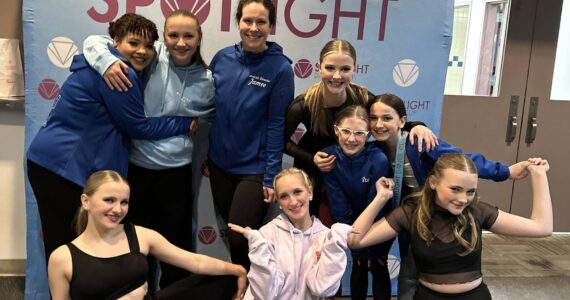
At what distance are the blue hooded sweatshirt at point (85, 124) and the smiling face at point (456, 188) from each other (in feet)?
4.09

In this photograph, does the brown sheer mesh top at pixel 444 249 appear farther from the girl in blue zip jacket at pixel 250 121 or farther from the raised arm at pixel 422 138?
the girl in blue zip jacket at pixel 250 121

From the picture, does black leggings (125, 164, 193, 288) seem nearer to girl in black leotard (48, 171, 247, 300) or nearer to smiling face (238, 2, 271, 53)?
girl in black leotard (48, 171, 247, 300)

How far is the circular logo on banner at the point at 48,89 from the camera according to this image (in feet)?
7.81

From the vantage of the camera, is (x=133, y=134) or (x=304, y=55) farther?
(x=304, y=55)

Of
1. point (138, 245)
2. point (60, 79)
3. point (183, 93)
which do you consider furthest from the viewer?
point (60, 79)

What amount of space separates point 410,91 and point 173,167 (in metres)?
1.33

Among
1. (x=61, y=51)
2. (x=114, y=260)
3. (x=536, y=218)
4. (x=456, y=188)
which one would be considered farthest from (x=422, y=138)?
(x=61, y=51)

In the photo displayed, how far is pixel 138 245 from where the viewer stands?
5.69ft

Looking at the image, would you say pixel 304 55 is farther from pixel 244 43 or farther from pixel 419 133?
pixel 419 133

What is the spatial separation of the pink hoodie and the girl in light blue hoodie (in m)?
0.56

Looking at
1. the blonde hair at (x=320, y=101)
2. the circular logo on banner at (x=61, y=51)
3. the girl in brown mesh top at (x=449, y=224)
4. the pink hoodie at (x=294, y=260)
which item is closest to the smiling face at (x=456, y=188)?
the girl in brown mesh top at (x=449, y=224)

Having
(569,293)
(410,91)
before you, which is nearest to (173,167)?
(410,91)

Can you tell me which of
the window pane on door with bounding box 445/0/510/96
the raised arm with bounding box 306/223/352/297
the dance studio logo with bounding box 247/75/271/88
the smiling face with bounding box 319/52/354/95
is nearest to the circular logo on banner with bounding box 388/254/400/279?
the raised arm with bounding box 306/223/352/297

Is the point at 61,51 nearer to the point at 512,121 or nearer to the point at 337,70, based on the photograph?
the point at 337,70
